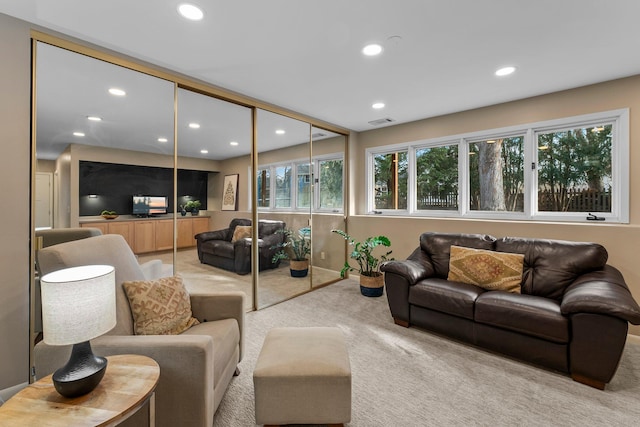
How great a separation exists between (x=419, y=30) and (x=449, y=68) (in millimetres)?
746

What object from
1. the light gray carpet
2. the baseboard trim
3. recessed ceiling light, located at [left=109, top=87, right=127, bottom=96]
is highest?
recessed ceiling light, located at [left=109, top=87, right=127, bottom=96]

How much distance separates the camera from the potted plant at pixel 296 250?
3.91 meters

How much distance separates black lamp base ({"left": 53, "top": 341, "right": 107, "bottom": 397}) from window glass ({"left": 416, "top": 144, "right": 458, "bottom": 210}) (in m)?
4.10

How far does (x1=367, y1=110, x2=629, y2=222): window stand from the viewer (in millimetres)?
2975

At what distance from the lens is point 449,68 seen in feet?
8.57

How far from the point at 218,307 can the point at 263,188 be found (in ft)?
5.85

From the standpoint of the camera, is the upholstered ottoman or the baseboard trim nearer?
the upholstered ottoman

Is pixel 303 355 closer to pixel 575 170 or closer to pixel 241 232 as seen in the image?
pixel 241 232

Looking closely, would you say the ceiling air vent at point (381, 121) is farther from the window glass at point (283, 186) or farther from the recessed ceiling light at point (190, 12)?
the recessed ceiling light at point (190, 12)

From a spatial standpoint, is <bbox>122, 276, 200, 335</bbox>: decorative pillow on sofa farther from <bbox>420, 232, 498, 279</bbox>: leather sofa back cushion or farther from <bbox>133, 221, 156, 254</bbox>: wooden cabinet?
<bbox>420, 232, 498, 279</bbox>: leather sofa back cushion

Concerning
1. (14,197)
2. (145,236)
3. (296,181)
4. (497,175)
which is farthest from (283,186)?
(497,175)

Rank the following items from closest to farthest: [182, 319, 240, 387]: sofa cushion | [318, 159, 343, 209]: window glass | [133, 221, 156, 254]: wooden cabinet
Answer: [182, 319, 240, 387]: sofa cushion → [133, 221, 156, 254]: wooden cabinet → [318, 159, 343, 209]: window glass

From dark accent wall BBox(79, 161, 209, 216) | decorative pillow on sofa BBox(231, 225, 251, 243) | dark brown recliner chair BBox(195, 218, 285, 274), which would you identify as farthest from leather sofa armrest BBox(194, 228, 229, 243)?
dark accent wall BBox(79, 161, 209, 216)

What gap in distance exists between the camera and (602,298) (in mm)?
2000
